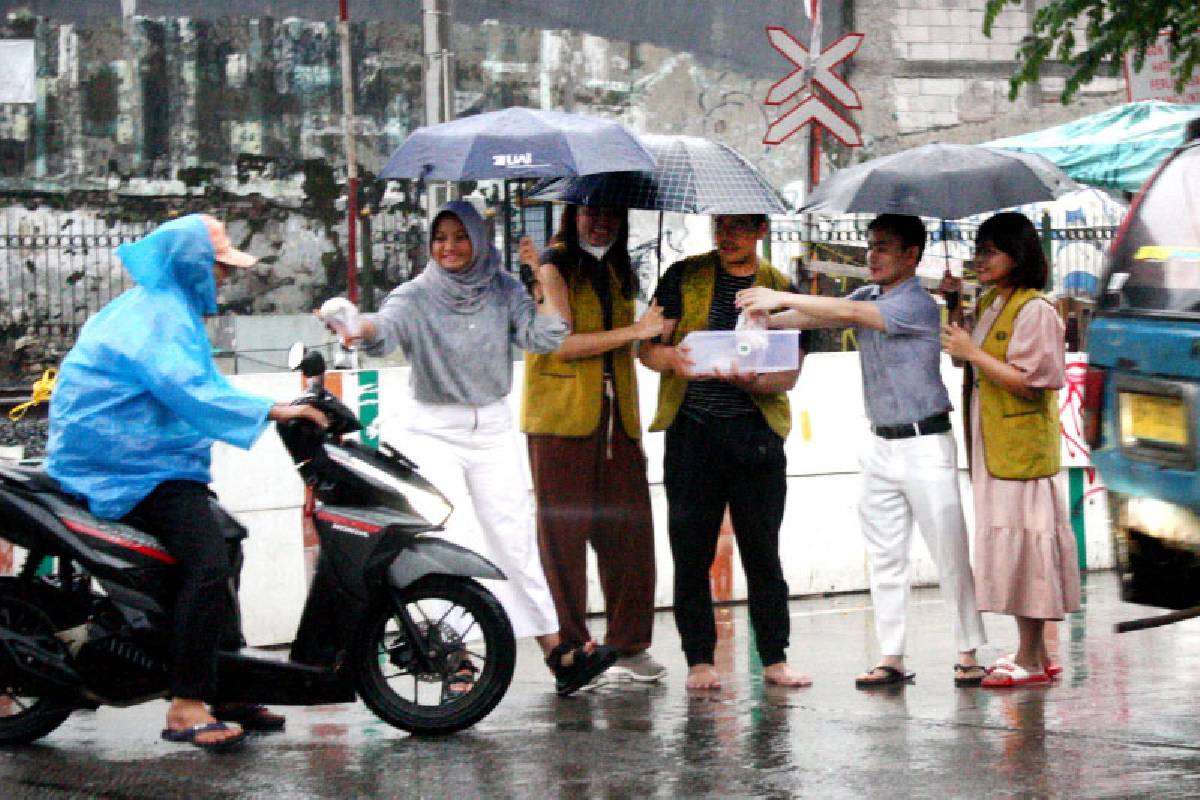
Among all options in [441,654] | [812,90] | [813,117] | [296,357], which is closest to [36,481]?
[296,357]

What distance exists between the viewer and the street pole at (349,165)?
23625 millimetres

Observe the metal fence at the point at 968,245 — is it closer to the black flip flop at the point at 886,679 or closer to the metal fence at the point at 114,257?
the metal fence at the point at 114,257

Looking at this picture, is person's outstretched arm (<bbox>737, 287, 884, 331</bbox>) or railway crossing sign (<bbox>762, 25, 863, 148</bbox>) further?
railway crossing sign (<bbox>762, 25, 863, 148</bbox>)

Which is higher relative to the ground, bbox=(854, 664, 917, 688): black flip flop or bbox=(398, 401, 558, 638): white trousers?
bbox=(398, 401, 558, 638): white trousers

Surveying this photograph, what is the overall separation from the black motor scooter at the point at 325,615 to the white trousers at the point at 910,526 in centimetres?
182

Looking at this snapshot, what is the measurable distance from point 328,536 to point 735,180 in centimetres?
224

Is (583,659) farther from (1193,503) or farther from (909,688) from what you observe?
(1193,503)

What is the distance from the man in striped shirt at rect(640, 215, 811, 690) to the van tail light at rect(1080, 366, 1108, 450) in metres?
1.23

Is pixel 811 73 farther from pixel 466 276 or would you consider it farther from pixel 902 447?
pixel 466 276

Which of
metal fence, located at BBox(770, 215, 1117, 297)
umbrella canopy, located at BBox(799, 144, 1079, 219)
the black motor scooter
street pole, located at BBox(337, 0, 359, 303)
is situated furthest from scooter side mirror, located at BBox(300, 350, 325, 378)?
street pole, located at BBox(337, 0, 359, 303)

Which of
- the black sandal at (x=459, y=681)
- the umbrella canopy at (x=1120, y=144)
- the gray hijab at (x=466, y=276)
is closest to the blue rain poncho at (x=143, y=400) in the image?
the black sandal at (x=459, y=681)

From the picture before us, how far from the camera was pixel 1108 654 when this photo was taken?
27.3 feet

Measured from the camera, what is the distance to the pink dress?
7.59 meters

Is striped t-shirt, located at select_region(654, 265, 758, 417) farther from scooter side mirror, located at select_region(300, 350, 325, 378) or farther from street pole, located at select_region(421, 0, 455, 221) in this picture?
street pole, located at select_region(421, 0, 455, 221)
